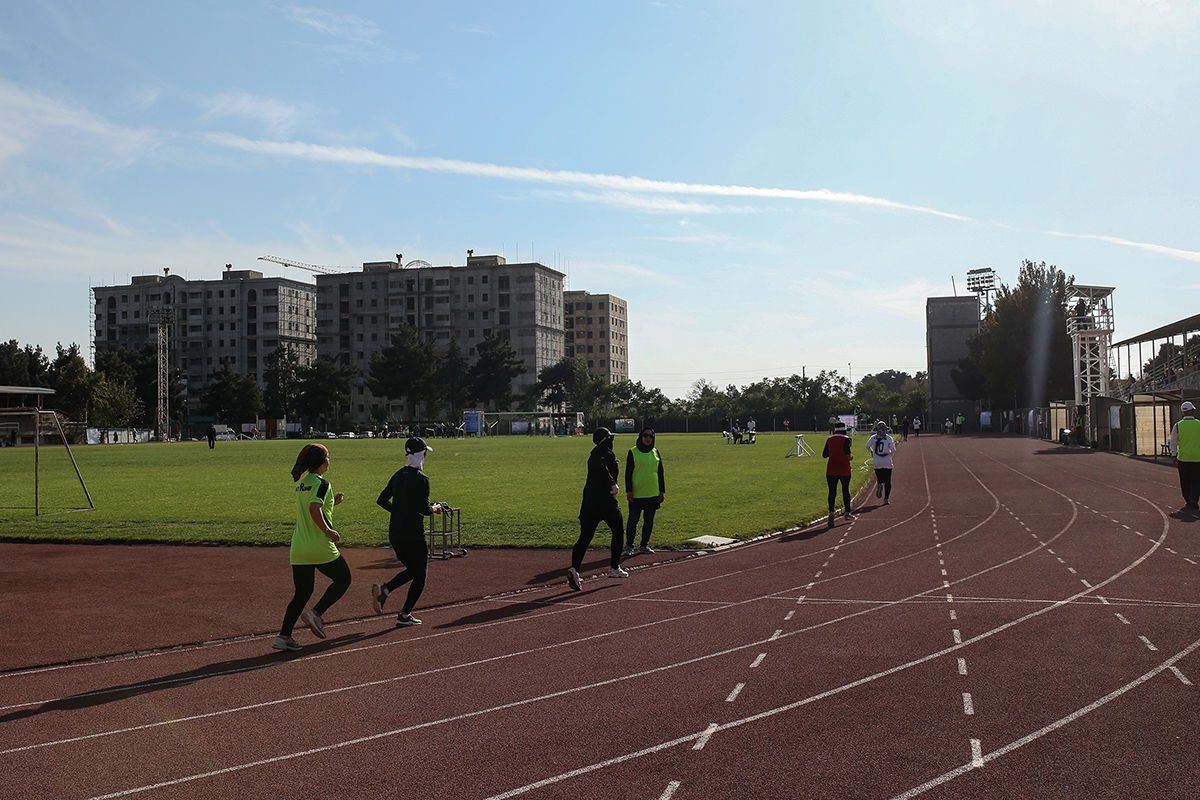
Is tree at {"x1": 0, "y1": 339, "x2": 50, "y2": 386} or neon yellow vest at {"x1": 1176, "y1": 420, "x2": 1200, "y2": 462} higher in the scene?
tree at {"x1": 0, "y1": 339, "x2": 50, "y2": 386}

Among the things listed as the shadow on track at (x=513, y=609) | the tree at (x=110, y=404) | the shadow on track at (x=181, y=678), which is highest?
the tree at (x=110, y=404)

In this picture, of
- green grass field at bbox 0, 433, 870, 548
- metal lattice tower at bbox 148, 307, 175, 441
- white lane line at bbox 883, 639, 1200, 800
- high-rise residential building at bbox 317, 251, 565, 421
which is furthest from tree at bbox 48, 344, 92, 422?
white lane line at bbox 883, 639, 1200, 800

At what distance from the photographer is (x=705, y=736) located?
5.93 metres

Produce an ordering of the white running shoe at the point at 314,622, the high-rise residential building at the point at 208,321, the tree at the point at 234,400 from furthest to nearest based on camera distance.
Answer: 1. the high-rise residential building at the point at 208,321
2. the tree at the point at 234,400
3. the white running shoe at the point at 314,622

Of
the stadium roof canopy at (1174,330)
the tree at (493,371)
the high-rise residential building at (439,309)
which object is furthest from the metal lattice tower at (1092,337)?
the high-rise residential building at (439,309)

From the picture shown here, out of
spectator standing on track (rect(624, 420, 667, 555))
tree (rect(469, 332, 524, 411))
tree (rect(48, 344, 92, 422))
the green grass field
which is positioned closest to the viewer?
spectator standing on track (rect(624, 420, 667, 555))

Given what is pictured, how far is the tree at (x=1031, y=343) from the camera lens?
273 ft

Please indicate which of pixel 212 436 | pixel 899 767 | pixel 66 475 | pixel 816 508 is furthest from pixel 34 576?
pixel 212 436

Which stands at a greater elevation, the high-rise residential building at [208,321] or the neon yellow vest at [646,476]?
the high-rise residential building at [208,321]

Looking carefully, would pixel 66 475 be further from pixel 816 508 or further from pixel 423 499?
pixel 423 499

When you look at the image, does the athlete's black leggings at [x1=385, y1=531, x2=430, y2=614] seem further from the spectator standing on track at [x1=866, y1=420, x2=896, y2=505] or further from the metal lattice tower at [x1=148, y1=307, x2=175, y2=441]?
the metal lattice tower at [x1=148, y1=307, x2=175, y2=441]

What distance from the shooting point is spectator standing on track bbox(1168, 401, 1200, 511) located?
61.1ft

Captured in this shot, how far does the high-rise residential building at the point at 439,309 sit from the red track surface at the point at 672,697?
467 feet

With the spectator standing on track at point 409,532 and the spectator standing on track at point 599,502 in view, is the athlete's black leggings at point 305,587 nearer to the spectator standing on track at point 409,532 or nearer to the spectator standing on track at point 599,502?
the spectator standing on track at point 409,532
